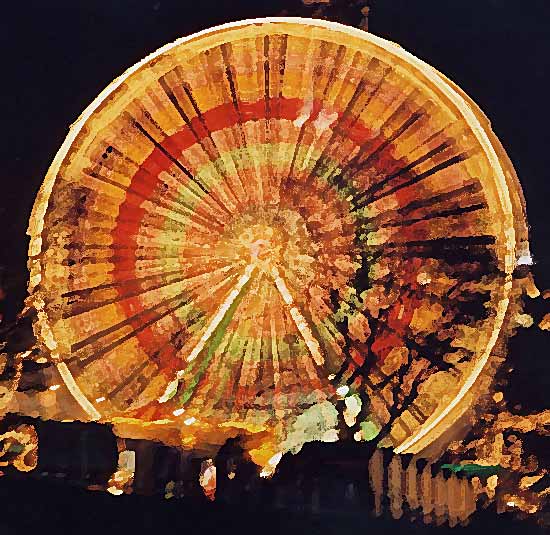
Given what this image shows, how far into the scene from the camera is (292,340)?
1090 millimetres

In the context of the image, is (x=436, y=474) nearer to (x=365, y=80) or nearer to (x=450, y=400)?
(x=450, y=400)

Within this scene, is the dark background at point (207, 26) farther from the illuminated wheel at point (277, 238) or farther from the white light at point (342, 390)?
the white light at point (342, 390)

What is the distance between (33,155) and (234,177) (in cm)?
31

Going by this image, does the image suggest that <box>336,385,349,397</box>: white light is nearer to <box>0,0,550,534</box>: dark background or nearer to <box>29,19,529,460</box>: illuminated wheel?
<box>29,19,529,460</box>: illuminated wheel

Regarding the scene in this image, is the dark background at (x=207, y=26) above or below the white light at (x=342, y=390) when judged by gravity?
above

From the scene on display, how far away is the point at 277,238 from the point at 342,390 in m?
0.24

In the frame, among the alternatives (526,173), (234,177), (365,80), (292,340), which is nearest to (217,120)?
(234,177)

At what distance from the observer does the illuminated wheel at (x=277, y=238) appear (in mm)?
1056

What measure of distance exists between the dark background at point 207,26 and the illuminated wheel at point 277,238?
2cm

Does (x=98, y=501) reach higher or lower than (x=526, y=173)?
lower

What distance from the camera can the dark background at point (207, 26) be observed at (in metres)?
1.05

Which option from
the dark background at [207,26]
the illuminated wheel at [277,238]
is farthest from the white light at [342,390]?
the dark background at [207,26]

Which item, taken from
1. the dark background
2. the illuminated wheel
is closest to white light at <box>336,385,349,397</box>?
the illuminated wheel

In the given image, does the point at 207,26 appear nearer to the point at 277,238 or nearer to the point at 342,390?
the point at 277,238
